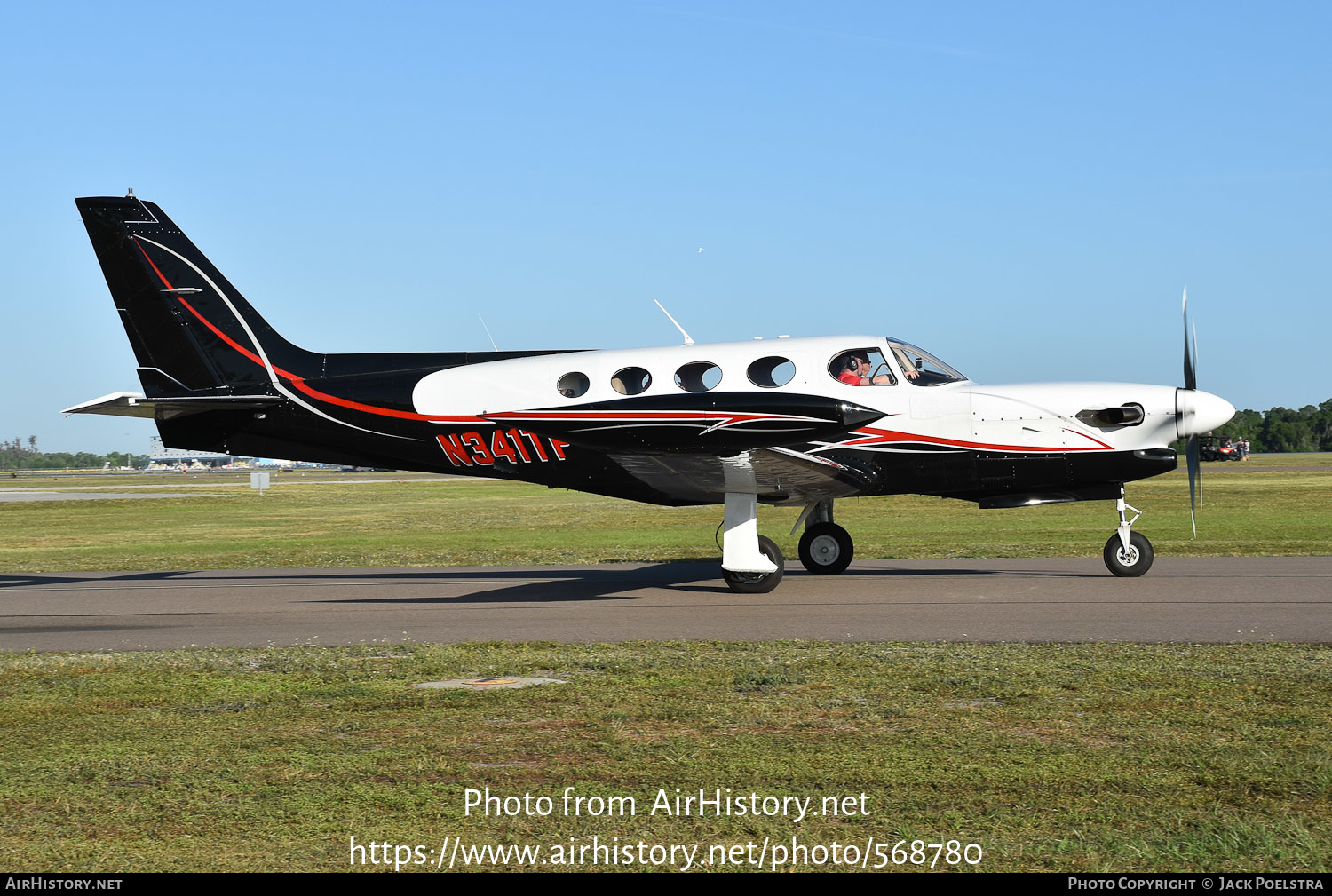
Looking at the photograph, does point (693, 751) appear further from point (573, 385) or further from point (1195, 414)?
point (1195, 414)

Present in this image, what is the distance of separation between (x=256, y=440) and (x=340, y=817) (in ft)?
40.3

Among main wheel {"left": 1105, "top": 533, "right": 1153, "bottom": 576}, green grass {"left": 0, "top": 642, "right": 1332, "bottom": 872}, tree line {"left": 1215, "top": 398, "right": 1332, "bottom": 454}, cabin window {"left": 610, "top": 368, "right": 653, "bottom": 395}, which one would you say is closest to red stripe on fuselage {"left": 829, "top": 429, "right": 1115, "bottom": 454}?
main wheel {"left": 1105, "top": 533, "right": 1153, "bottom": 576}

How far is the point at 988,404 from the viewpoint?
15.1 m

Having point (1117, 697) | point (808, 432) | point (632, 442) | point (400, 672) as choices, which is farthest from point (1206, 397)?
point (400, 672)

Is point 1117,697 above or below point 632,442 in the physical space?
below

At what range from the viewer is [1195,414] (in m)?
14.9

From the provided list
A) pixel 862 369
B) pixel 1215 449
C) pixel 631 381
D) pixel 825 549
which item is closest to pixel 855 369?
pixel 862 369

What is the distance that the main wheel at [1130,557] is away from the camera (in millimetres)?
15305

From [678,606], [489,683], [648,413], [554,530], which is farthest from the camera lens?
[554,530]

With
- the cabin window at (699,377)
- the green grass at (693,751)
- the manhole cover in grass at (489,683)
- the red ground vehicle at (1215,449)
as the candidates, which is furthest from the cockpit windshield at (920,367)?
the manhole cover in grass at (489,683)

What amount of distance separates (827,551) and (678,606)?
4.15 metres

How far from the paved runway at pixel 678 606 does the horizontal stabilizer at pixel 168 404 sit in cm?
253

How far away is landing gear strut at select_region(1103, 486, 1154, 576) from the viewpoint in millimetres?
15297
